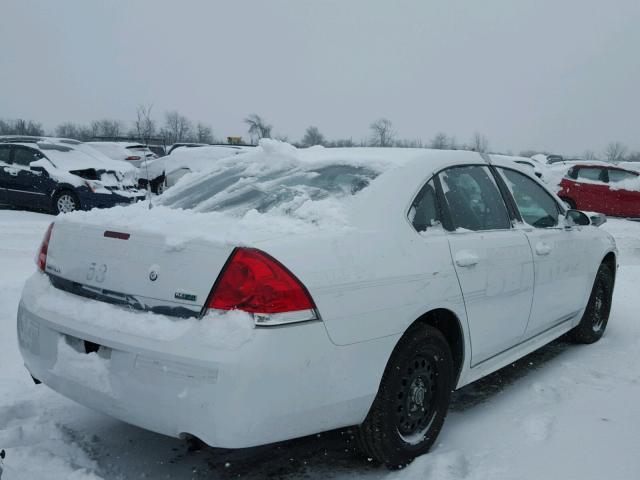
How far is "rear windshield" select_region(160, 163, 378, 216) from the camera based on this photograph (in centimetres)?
289

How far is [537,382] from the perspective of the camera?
3.92 m

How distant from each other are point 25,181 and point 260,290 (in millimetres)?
10966

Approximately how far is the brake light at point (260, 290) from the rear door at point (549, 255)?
202 centimetres

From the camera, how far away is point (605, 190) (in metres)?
15.7

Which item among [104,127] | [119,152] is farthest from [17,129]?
[119,152]

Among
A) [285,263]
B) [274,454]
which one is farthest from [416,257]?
[274,454]

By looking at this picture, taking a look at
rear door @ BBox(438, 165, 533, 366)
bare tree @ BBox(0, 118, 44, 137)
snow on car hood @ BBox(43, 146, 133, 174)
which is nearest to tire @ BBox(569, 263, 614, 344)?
rear door @ BBox(438, 165, 533, 366)

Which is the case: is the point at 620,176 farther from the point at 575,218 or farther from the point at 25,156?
the point at 25,156

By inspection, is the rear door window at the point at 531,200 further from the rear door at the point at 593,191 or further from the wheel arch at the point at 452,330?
the rear door at the point at 593,191

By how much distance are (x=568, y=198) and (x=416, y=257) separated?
587 inches

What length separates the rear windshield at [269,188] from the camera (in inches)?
114

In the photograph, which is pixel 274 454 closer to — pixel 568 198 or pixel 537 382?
pixel 537 382

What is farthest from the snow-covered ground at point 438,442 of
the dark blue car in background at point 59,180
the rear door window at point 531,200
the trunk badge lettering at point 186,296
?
the dark blue car in background at point 59,180

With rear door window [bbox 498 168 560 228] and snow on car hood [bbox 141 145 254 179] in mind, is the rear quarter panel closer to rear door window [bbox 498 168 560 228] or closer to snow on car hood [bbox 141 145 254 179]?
rear door window [bbox 498 168 560 228]
